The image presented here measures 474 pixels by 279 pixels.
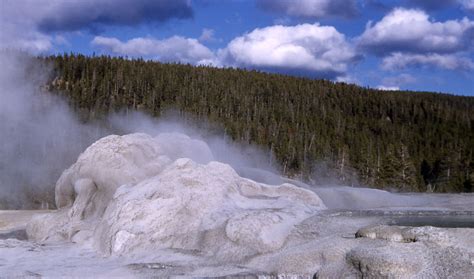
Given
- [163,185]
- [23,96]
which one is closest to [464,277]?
[163,185]

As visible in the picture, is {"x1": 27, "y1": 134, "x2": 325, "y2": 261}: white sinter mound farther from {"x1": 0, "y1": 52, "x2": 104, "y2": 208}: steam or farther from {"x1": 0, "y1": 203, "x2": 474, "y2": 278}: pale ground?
{"x1": 0, "y1": 52, "x2": 104, "y2": 208}: steam

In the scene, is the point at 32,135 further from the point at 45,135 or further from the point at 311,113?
the point at 311,113

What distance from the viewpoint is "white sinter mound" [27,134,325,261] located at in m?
12.6

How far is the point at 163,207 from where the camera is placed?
45.2 feet

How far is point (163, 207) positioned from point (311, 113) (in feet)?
250

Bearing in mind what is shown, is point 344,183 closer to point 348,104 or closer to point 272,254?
point 348,104

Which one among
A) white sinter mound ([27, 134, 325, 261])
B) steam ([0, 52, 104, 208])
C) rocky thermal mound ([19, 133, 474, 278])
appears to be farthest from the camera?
steam ([0, 52, 104, 208])

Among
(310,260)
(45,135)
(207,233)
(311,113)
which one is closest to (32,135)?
(45,135)

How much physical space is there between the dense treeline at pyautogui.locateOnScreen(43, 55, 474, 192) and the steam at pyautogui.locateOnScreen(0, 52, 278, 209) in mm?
2318

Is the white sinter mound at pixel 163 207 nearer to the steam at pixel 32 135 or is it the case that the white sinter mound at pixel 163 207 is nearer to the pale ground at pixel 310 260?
the pale ground at pixel 310 260

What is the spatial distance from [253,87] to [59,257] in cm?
8218

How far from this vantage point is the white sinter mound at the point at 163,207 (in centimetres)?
1263

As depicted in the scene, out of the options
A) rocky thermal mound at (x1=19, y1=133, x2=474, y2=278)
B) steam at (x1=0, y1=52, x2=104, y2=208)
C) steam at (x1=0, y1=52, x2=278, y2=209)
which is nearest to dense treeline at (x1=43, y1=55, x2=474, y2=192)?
steam at (x1=0, y1=52, x2=278, y2=209)

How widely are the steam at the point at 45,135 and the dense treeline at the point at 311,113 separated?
2318mm
